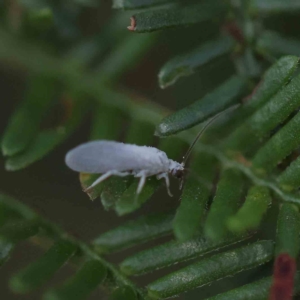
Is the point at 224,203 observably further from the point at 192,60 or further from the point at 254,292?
the point at 192,60

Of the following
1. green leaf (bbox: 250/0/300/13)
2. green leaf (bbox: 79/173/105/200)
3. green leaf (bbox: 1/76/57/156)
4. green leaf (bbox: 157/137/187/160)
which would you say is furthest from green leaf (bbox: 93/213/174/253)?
green leaf (bbox: 250/0/300/13)

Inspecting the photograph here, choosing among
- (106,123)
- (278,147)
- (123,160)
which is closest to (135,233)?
(123,160)

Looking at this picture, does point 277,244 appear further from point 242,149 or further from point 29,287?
point 29,287

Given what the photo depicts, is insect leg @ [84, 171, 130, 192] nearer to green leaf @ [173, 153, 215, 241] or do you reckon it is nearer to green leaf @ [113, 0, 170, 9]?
green leaf @ [173, 153, 215, 241]

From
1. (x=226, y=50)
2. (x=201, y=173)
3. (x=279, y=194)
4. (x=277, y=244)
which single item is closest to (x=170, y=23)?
(x=226, y=50)

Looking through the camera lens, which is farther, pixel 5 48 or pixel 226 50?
pixel 5 48

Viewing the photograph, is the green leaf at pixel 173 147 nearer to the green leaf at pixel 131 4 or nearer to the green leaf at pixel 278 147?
A: the green leaf at pixel 278 147
